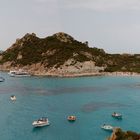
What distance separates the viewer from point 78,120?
121 m

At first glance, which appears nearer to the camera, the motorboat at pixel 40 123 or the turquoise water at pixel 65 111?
the turquoise water at pixel 65 111

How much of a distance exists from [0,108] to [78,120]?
3662cm

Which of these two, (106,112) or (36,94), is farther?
(36,94)

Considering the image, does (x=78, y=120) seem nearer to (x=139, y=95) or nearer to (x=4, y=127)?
(x=4, y=127)

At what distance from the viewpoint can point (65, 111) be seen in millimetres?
136250

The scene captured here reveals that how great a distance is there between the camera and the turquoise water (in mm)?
104812

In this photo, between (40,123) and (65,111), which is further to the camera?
(65,111)

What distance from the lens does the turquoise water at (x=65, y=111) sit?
4126 inches

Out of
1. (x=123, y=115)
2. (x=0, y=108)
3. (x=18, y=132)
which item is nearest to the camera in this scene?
(x=18, y=132)

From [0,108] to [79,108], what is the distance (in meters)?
31.2

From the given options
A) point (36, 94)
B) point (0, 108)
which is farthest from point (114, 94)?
point (0, 108)

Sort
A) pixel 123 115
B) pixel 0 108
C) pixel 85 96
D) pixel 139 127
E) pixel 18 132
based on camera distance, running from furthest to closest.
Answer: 1. pixel 85 96
2. pixel 0 108
3. pixel 123 115
4. pixel 139 127
5. pixel 18 132

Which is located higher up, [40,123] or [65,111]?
Answer: [65,111]

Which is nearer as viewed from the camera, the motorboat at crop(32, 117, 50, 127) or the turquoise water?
the turquoise water
